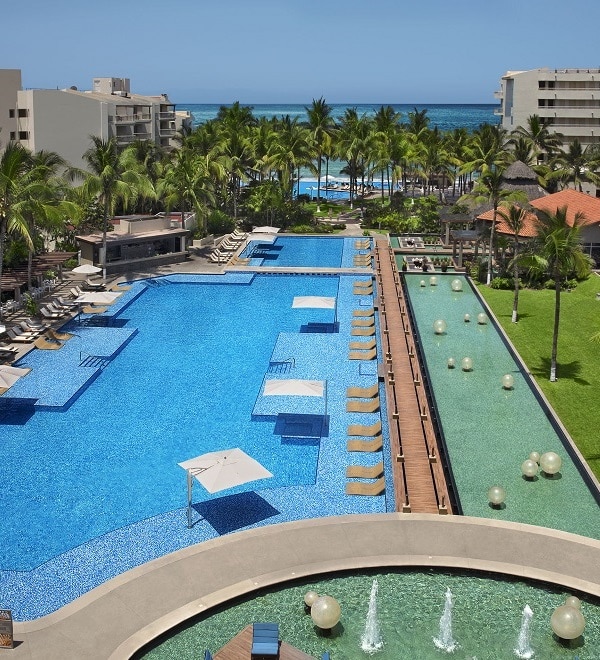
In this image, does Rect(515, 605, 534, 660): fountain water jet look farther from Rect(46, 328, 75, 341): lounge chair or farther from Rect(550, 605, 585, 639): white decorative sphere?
Rect(46, 328, 75, 341): lounge chair

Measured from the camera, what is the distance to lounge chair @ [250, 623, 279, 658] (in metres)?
13.3

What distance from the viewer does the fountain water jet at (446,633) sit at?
1437 cm

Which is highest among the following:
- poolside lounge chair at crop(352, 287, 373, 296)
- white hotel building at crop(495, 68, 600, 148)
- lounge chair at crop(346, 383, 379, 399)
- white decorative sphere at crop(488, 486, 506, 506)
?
white hotel building at crop(495, 68, 600, 148)

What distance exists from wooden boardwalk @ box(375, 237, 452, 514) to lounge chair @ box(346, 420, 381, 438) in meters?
0.38

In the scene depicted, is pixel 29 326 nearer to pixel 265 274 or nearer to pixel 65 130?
pixel 265 274

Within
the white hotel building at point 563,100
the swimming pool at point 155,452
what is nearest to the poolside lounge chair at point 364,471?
the swimming pool at point 155,452

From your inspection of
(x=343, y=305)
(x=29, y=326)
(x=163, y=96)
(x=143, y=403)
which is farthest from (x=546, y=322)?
(x=163, y=96)

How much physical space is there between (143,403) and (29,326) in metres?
8.71

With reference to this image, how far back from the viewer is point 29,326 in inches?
1268

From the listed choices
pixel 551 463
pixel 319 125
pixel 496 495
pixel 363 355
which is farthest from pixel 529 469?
pixel 319 125

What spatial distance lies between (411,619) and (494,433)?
29.4 ft

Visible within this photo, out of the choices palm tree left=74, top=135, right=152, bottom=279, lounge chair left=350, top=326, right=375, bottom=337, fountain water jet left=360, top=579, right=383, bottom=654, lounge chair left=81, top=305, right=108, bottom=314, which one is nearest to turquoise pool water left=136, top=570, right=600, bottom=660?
fountain water jet left=360, top=579, right=383, bottom=654

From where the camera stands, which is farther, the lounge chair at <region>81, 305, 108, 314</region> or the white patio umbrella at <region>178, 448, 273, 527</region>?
the lounge chair at <region>81, 305, 108, 314</region>

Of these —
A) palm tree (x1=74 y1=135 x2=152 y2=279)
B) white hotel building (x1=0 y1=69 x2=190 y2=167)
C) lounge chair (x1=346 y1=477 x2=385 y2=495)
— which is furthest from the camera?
white hotel building (x1=0 y1=69 x2=190 y2=167)
